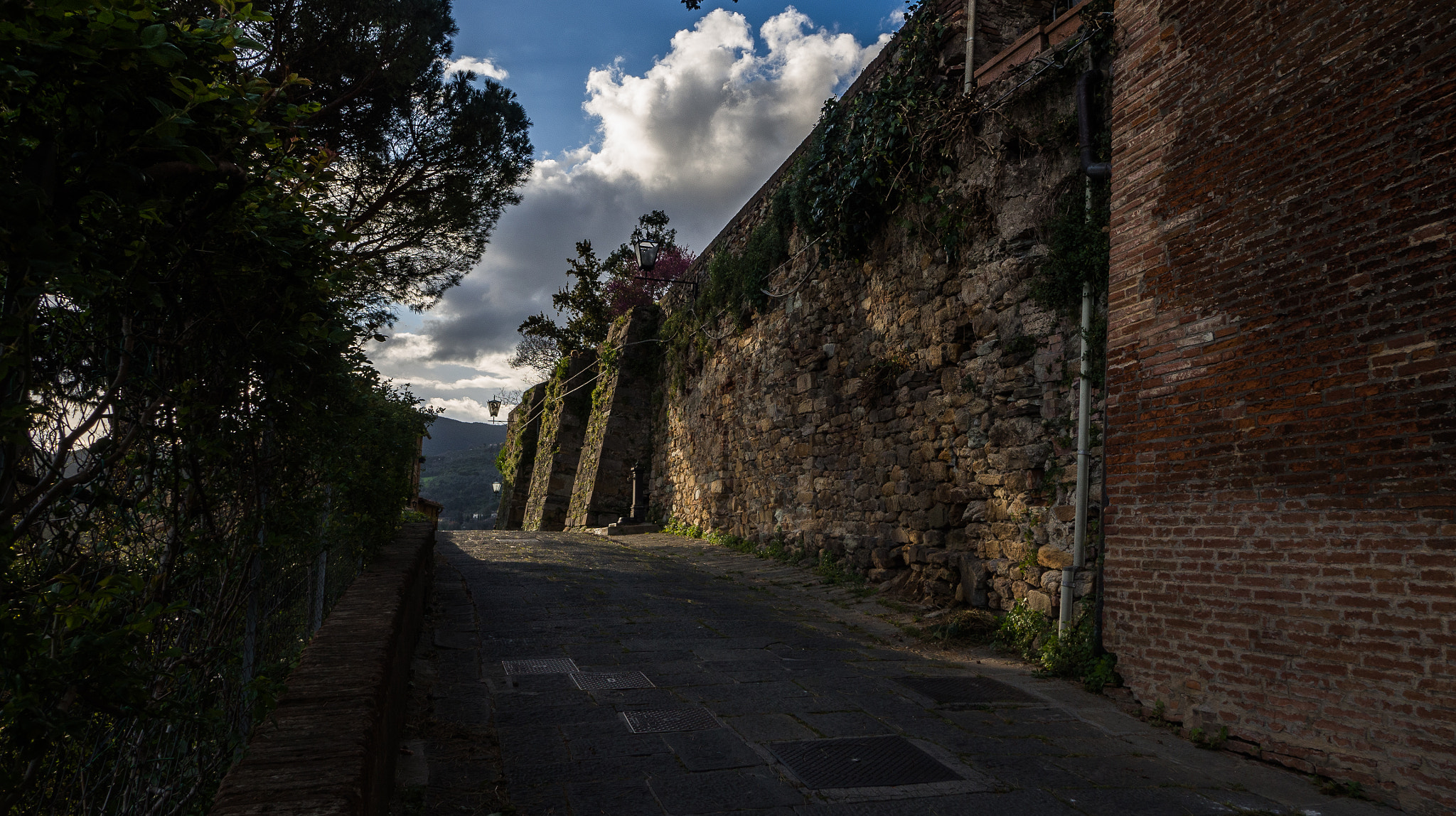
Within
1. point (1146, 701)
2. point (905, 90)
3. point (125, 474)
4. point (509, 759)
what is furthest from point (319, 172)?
point (905, 90)

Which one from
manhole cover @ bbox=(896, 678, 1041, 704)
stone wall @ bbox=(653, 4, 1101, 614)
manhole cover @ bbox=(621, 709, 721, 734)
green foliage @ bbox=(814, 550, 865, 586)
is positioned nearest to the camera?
manhole cover @ bbox=(621, 709, 721, 734)

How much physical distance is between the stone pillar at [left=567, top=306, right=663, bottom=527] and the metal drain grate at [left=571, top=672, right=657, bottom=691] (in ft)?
38.3

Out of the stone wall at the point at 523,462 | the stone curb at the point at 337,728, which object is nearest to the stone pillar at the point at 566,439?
the stone wall at the point at 523,462

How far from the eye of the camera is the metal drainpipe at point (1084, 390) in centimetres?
517

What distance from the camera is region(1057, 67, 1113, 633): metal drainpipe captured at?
17.0ft

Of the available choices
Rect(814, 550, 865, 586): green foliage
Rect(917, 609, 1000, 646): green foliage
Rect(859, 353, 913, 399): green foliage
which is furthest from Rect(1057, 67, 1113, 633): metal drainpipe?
Rect(814, 550, 865, 586): green foliage

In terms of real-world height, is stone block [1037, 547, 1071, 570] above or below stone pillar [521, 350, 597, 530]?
below

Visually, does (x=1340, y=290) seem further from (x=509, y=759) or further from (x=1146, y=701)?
(x=509, y=759)

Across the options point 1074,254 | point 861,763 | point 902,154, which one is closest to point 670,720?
point 861,763

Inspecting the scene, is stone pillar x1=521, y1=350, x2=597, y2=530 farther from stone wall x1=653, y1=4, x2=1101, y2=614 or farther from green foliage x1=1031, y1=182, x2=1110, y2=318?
green foliage x1=1031, y1=182, x2=1110, y2=318

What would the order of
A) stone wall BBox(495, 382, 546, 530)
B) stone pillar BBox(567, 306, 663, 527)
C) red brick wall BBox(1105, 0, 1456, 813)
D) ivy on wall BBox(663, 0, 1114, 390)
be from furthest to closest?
1. stone wall BBox(495, 382, 546, 530)
2. stone pillar BBox(567, 306, 663, 527)
3. ivy on wall BBox(663, 0, 1114, 390)
4. red brick wall BBox(1105, 0, 1456, 813)

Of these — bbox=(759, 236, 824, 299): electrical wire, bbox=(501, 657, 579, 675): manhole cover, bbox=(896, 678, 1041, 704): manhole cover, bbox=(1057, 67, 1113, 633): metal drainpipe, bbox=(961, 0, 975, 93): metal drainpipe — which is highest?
bbox=(961, 0, 975, 93): metal drainpipe

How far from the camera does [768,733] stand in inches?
144

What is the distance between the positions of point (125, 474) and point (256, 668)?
1.10m
